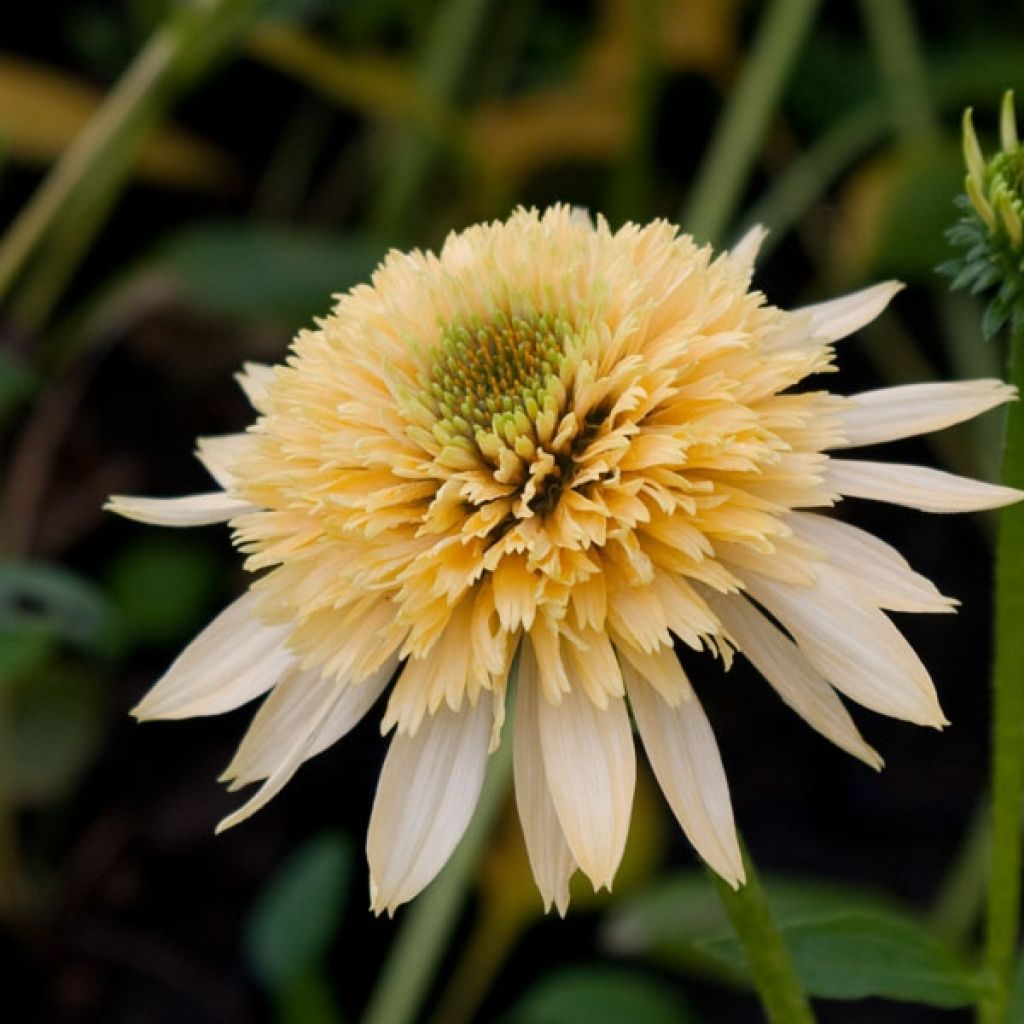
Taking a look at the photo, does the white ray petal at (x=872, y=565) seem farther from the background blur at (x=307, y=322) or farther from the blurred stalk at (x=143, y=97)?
the blurred stalk at (x=143, y=97)

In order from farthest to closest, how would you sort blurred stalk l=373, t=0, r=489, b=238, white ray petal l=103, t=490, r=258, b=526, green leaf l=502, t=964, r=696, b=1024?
blurred stalk l=373, t=0, r=489, b=238 → green leaf l=502, t=964, r=696, b=1024 → white ray petal l=103, t=490, r=258, b=526

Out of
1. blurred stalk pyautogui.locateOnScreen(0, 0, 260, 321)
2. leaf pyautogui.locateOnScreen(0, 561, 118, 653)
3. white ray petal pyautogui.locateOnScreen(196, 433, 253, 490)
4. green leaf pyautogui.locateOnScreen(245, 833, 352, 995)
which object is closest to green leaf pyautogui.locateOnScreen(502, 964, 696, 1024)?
green leaf pyautogui.locateOnScreen(245, 833, 352, 995)

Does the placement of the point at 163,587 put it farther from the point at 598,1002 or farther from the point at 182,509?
the point at 182,509

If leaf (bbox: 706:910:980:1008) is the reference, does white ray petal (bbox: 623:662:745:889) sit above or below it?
above

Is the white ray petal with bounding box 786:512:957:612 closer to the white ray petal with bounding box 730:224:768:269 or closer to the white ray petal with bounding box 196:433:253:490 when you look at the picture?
the white ray petal with bounding box 730:224:768:269

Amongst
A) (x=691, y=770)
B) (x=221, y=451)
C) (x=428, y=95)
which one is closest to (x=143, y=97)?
(x=428, y=95)

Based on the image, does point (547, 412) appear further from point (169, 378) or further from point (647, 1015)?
point (169, 378)
